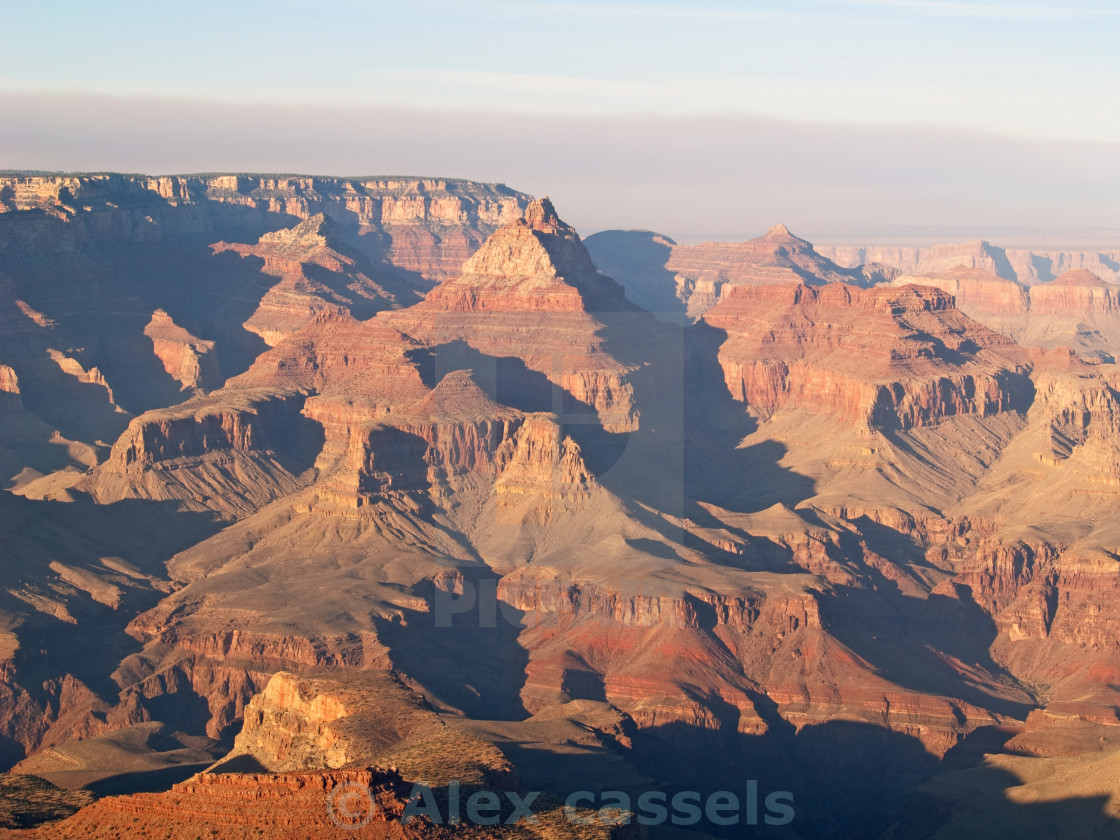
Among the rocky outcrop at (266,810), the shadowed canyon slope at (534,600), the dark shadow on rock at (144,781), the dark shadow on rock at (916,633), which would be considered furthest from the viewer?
the dark shadow on rock at (916,633)

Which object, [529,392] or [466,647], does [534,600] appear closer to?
[466,647]

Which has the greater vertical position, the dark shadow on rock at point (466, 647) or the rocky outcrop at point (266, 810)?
the rocky outcrop at point (266, 810)

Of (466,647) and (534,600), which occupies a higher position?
(534,600)

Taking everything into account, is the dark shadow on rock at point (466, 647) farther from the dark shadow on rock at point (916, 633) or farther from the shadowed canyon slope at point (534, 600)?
the dark shadow on rock at point (916, 633)

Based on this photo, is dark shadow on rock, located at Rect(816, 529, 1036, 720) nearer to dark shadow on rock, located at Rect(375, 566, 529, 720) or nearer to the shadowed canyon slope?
the shadowed canyon slope

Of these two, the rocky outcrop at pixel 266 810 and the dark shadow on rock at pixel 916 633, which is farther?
the dark shadow on rock at pixel 916 633

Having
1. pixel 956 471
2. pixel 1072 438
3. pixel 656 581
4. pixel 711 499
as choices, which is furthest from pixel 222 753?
pixel 1072 438

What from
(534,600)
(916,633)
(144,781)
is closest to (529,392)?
(534,600)

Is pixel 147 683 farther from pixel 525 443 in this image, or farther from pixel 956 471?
pixel 956 471

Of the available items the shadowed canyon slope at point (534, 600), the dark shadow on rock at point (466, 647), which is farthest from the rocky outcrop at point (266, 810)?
the dark shadow on rock at point (466, 647)

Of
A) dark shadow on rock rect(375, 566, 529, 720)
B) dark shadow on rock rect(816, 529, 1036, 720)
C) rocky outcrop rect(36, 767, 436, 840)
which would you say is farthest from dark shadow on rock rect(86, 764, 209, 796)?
dark shadow on rock rect(816, 529, 1036, 720)

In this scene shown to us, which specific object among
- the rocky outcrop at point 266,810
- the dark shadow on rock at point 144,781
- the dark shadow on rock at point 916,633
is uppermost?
the rocky outcrop at point 266,810
